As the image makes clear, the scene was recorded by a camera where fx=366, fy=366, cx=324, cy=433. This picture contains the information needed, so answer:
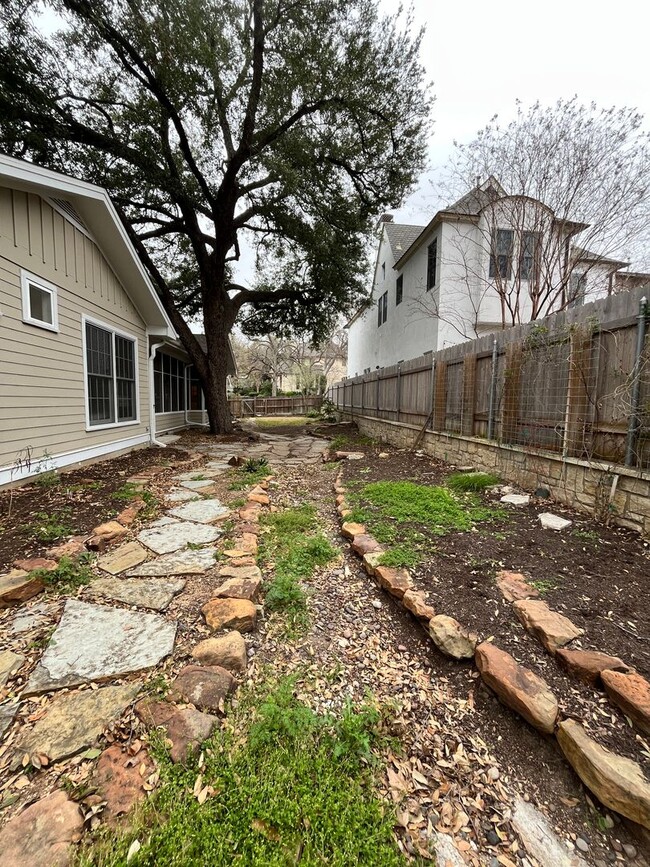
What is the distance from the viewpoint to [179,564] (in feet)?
9.14

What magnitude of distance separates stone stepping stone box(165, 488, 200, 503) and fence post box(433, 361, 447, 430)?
4.21 metres

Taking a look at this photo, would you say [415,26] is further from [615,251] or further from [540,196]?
[615,251]

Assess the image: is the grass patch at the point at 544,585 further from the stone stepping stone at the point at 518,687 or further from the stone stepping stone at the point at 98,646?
the stone stepping stone at the point at 98,646

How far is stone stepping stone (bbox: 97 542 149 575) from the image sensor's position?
2674 millimetres

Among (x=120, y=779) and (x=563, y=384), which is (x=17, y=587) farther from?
(x=563, y=384)

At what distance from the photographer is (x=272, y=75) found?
7922mm

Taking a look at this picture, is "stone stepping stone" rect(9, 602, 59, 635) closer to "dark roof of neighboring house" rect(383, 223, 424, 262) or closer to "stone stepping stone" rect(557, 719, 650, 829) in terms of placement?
"stone stepping stone" rect(557, 719, 650, 829)

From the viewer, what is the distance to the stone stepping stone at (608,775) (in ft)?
3.99

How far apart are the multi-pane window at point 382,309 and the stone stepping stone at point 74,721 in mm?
14938

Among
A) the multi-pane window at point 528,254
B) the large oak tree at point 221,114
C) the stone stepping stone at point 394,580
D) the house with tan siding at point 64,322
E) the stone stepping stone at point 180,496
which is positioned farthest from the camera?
the multi-pane window at point 528,254

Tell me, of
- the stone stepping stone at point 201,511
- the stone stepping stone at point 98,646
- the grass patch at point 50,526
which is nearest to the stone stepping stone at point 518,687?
the stone stepping stone at point 98,646

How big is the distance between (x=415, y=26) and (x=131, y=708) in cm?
1163

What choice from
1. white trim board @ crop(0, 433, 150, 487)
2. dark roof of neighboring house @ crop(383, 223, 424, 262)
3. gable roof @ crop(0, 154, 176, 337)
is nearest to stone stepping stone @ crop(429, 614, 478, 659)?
white trim board @ crop(0, 433, 150, 487)

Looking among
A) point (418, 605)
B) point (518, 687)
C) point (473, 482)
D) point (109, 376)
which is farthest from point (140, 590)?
point (109, 376)
